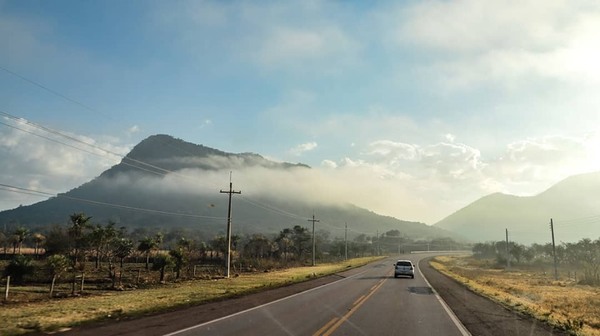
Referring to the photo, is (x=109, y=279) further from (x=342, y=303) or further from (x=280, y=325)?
(x=280, y=325)

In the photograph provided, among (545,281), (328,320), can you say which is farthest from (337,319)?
(545,281)

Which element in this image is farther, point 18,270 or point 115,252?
point 115,252

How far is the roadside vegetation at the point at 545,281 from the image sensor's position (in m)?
21.4

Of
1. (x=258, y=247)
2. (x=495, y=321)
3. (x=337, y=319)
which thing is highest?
(x=258, y=247)

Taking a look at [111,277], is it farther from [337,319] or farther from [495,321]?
[495,321]

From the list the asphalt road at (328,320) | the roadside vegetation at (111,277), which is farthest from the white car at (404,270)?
the asphalt road at (328,320)

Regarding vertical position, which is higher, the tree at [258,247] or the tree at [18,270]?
the tree at [258,247]

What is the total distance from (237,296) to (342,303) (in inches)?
292

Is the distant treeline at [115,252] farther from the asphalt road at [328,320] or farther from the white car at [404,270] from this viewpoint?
the asphalt road at [328,320]

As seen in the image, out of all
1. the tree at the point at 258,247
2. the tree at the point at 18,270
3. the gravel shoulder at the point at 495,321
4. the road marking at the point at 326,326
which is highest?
the tree at the point at 258,247

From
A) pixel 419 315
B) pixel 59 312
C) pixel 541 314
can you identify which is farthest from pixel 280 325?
pixel 541 314

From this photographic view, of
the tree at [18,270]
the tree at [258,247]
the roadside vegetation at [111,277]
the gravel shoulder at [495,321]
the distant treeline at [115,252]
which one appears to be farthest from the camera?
the tree at [258,247]

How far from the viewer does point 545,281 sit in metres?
64.9

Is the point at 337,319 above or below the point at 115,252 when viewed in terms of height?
below
